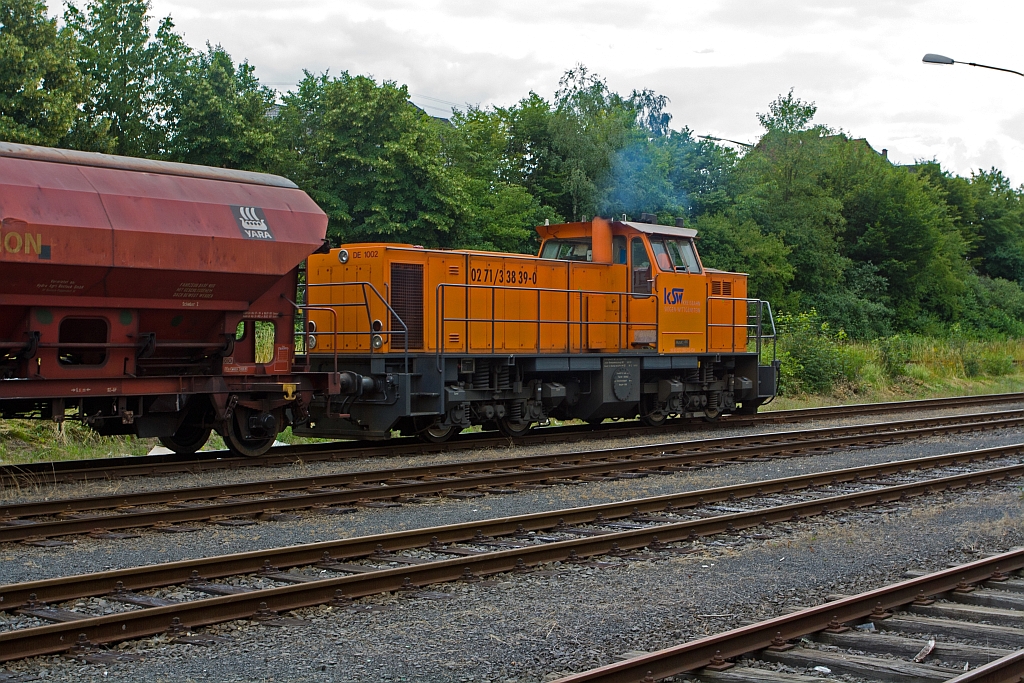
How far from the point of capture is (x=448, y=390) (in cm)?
1443

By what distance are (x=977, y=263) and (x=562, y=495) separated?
53834 millimetres

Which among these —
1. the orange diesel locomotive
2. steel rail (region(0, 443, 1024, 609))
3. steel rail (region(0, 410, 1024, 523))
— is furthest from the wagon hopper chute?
steel rail (region(0, 443, 1024, 609))

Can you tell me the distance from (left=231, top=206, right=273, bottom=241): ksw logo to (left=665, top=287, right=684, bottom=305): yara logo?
762 centimetres

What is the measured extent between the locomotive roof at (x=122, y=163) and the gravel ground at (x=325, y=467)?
11.3ft

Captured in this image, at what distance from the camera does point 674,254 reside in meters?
17.6

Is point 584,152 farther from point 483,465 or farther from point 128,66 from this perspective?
point 483,465

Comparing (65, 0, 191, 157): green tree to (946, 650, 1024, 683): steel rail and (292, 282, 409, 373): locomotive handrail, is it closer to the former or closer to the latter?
(292, 282, 409, 373): locomotive handrail

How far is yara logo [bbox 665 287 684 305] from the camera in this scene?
17.3 m

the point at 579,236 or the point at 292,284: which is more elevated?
the point at 579,236

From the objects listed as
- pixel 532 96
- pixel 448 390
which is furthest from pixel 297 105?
pixel 448 390

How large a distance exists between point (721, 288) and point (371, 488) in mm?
10121

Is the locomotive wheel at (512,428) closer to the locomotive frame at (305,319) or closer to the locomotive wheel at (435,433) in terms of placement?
the locomotive frame at (305,319)

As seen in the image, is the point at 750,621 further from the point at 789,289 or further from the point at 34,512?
the point at 789,289

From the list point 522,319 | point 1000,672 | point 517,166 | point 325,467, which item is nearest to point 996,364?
point 517,166
